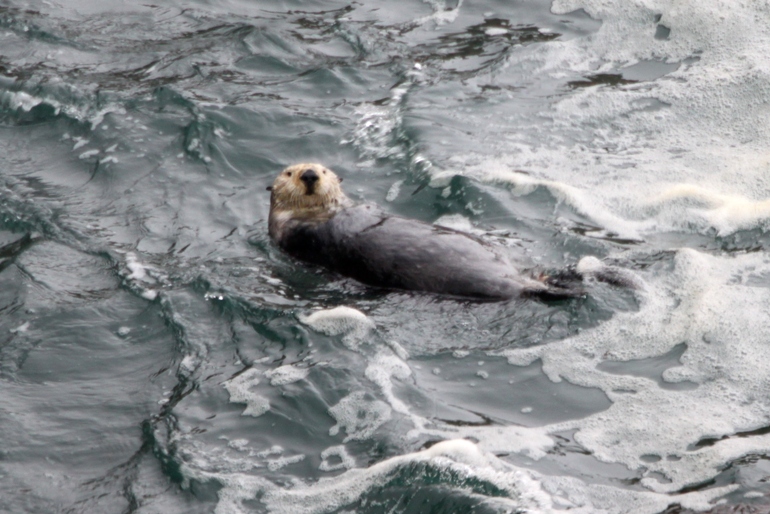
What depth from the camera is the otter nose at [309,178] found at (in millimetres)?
5992

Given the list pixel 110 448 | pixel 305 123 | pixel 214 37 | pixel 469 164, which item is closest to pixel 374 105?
pixel 305 123

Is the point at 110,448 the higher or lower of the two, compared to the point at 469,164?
lower

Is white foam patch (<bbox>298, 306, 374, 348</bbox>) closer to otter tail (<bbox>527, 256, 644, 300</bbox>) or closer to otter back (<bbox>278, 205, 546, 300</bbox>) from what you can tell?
otter back (<bbox>278, 205, 546, 300</bbox>)

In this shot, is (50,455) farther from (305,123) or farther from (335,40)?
(335,40)

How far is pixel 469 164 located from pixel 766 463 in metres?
3.53

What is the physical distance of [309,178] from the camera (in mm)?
6004

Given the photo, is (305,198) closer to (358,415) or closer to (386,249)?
(386,249)

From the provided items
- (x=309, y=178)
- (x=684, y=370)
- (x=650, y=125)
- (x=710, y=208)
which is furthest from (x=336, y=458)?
(x=650, y=125)

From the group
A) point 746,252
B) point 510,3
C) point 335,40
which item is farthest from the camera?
point 510,3

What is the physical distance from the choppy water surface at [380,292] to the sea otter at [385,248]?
13cm

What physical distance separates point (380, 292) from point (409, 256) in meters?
0.29

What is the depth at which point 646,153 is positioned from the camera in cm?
689

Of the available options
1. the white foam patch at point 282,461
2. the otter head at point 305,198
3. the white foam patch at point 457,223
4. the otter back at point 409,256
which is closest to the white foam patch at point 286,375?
the white foam patch at point 282,461

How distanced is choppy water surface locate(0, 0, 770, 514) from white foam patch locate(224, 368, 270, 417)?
0.05 ft
